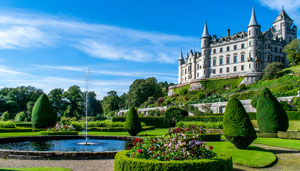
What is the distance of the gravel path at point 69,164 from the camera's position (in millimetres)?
8805

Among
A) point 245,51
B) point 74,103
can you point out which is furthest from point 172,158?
point 245,51

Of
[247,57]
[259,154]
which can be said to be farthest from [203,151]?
[247,57]

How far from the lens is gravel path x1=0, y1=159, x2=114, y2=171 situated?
8.80 meters

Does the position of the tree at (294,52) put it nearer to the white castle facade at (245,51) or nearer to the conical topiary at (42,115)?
the white castle facade at (245,51)

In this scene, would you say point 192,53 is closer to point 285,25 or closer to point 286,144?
point 285,25

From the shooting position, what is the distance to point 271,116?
19.6m

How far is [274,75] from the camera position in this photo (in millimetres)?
54281

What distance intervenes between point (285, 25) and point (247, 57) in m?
17.7

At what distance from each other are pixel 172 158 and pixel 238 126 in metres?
6.41

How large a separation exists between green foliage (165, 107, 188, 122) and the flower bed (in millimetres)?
25059

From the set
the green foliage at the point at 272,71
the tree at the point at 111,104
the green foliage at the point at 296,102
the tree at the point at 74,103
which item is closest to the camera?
the green foliage at the point at 296,102

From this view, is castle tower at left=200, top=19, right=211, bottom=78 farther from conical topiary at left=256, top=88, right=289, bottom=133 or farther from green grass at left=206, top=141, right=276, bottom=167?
green grass at left=206, top=141, right=276, bottom=167

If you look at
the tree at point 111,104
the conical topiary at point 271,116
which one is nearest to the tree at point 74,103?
the tree at point 111,104

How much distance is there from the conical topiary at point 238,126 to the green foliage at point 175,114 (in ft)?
66.3
